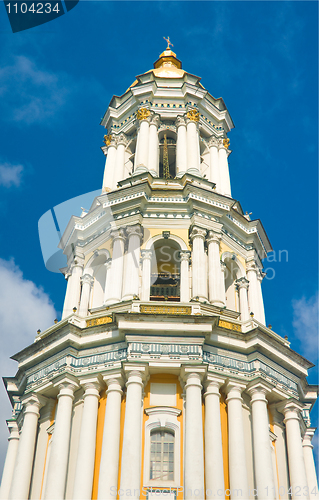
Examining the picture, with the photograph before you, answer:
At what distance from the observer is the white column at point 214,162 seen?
1288 inches

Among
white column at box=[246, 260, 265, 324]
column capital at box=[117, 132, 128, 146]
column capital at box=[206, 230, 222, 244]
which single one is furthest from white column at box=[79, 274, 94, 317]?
column capital at box=[117, 132, 128, 146]

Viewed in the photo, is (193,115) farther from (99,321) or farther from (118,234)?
(99,321)

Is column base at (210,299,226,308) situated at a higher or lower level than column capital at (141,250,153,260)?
lower

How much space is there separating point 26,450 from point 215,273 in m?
9.75

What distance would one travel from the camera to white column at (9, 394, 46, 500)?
23.2 metres

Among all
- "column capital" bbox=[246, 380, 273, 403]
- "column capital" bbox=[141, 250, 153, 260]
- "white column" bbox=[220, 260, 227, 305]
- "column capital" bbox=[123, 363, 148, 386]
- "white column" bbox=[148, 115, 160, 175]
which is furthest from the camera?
"white column" bbox=[148, 115, 160, 175]

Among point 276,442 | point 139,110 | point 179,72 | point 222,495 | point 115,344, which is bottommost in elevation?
point 222,495

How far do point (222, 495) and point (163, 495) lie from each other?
1.86 meters

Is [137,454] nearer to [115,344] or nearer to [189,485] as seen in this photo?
[189,485]

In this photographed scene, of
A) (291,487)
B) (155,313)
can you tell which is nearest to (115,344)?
(155,313)

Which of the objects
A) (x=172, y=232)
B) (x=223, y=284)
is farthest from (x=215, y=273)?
(x=172, y=232)

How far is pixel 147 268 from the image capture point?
27516mm

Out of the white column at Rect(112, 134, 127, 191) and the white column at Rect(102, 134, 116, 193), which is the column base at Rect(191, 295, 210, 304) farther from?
the white column at Rect(112, 134, 127, 191)

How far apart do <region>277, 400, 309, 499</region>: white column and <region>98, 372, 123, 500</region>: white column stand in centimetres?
632
